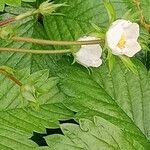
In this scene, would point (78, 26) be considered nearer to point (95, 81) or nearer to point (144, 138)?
point (95, 81)

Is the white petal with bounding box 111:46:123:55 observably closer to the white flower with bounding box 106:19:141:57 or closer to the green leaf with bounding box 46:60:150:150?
the white flower with bounding box 106:19:141:57

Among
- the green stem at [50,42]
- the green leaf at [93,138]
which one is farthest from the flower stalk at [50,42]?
the green leaf at [93,138]

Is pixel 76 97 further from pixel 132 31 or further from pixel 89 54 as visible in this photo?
pixel 132 31

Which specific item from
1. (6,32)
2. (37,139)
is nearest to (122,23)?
(6,32)

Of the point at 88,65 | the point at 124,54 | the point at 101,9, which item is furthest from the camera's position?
the point at 101,9

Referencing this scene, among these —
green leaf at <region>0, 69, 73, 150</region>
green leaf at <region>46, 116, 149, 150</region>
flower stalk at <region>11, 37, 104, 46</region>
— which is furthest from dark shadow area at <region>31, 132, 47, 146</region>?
flower stalk at <region>11, 37, 104, 46</region>

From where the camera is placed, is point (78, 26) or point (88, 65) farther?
point (78, 26)

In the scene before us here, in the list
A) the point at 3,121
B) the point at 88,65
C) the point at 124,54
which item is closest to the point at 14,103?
the point at 3,121
